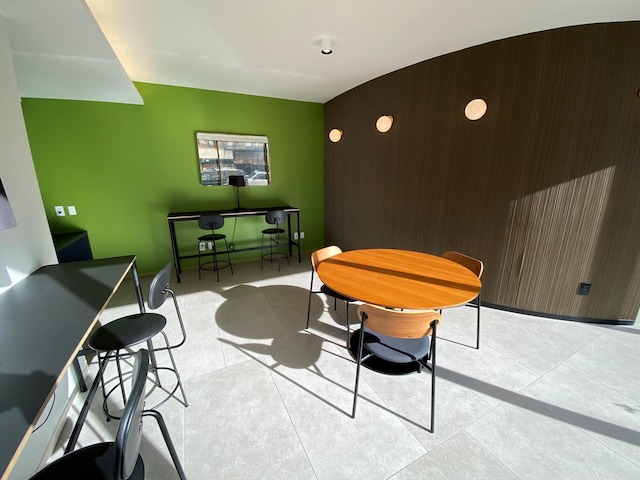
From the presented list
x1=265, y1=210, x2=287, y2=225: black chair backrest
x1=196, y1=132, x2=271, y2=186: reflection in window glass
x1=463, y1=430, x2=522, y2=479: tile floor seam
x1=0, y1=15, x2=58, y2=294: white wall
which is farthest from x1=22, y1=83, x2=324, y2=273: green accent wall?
x1=463, y1=430, x2=522, y2=479: tile floor seam

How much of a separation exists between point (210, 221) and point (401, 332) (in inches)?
117

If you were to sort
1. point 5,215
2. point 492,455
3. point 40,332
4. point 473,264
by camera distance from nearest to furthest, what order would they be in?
point 5,215, point 40,332, point 492,455, point 473,264

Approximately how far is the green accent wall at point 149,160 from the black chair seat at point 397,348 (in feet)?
10.6

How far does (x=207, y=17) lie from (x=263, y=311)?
8.91ft

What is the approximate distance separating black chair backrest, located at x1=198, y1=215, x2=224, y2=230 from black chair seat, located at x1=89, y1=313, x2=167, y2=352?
1.95m

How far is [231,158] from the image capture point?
13.3ft

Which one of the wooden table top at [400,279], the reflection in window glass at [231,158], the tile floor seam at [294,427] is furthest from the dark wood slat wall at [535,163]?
the tile floor seam at [294,427]

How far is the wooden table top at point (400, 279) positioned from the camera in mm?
1592

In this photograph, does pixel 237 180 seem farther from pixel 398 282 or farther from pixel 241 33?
pixel 398 282

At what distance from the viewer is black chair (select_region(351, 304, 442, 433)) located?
1.41 metres

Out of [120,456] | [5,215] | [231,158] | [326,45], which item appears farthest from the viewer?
[231,158]

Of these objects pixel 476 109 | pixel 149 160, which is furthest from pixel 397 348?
pixel 149 160

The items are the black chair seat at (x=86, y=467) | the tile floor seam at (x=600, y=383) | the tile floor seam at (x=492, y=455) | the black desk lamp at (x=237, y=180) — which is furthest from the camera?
the black desk lamp at (x=237, y=180)

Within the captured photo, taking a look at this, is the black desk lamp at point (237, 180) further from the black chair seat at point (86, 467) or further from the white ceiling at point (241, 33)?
the black chair seat at point (86, 467)
